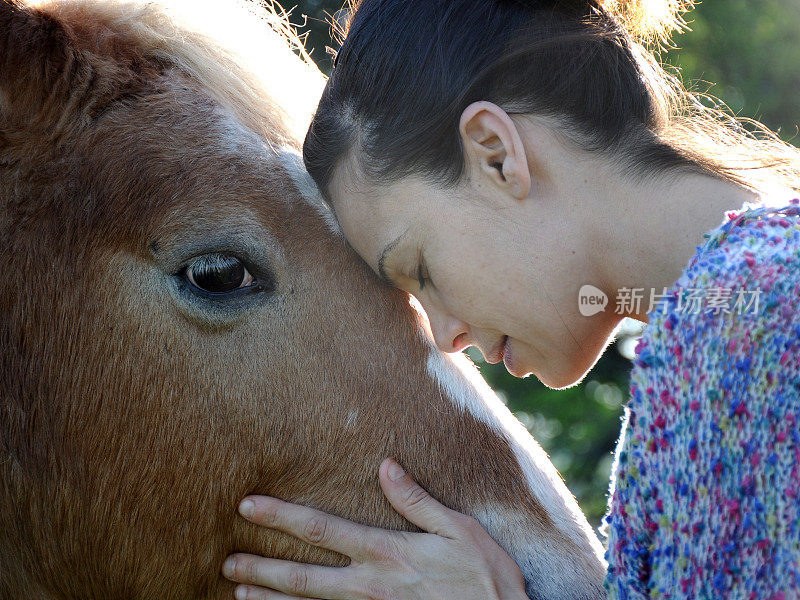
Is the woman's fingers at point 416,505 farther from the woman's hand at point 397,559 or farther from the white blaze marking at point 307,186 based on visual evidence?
the white blaze marking at point 307,186

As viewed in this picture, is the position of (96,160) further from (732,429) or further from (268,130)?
(732,429)

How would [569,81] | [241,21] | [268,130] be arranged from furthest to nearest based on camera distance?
[241,21] → [268,130] → [569,81]

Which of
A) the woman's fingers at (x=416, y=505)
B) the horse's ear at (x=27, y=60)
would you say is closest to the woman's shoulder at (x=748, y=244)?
the woman's fingers at (x=416, y=505)

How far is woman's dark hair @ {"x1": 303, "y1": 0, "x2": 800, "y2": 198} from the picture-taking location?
1514 millimetres

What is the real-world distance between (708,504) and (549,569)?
0.37m

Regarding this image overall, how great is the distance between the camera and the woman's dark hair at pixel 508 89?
4.97 feet

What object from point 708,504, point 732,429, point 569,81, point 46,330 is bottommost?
point 46,330

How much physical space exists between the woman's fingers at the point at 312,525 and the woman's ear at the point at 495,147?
2.28 ft

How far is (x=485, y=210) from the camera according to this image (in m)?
1.51

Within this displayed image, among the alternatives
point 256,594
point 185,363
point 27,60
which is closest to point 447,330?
point 185,363

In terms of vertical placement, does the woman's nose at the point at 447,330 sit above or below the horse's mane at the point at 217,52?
below

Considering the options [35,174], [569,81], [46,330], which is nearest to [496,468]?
[569,81]

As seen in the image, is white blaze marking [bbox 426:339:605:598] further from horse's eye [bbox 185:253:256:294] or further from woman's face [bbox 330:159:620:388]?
horse's eye [bbox 185:253:256:294]

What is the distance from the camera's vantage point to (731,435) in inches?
49.8
